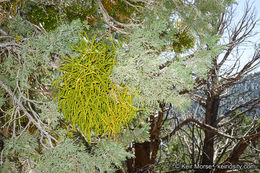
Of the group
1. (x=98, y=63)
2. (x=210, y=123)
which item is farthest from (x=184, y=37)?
(x=210, y=123)

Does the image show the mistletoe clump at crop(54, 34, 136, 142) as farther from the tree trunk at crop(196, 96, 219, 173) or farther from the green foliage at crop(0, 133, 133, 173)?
the tree trunk at crop(196, 96, 219, 173)

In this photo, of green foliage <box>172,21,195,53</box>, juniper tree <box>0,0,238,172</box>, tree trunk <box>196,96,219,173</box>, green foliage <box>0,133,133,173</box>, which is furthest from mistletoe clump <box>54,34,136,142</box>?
tree trunk <box>196,96,219,173</box>

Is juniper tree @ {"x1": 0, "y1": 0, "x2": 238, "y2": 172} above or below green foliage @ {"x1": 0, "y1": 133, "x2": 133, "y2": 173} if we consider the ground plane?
above

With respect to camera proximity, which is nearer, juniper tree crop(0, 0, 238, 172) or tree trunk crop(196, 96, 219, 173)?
juniper tree crop(0, 0, 238, 172)

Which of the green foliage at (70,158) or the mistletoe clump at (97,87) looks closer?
the mistletoe clump at (97,87)

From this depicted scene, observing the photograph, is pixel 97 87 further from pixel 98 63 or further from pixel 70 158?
pixel 70 158

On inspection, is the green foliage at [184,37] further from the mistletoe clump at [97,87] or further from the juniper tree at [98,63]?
the mistletoe clump at [97,87]

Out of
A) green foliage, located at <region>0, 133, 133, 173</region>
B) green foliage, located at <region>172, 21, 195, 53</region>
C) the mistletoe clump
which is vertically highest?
green foliage, located at <region>172, 21, 195, 53</region>

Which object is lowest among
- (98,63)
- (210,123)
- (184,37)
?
(210,123)

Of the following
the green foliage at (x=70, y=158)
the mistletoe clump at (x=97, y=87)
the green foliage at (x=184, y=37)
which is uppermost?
the green foliage at (x=184, y=37)

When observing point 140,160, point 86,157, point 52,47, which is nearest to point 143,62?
point 52,47

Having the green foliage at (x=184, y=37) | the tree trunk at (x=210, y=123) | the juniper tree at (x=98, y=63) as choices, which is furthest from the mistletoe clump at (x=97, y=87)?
the tree trunk at (x=210, y=123)

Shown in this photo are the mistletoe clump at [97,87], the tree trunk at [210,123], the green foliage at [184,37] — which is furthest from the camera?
the tree trunk at [210,123]

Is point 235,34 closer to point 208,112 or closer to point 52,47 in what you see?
point 208,112
